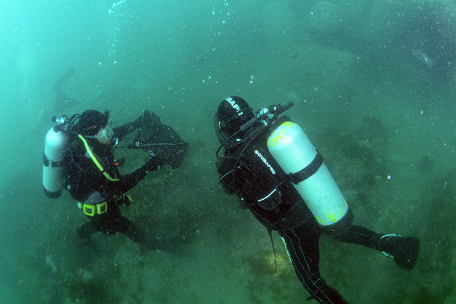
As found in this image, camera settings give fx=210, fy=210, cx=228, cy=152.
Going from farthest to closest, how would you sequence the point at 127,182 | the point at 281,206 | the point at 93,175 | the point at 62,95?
the point at 62,95 → the point at 127,182 → the point at 93,175 → the point at 281,206

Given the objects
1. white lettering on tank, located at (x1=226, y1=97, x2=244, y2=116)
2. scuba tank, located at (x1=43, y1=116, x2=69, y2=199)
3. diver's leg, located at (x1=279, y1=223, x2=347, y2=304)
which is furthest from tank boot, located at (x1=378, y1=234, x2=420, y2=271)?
scuba tank, located at (x1=43, y1=116, x2=69, y2=199)

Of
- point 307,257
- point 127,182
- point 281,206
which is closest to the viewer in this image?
point 281,206

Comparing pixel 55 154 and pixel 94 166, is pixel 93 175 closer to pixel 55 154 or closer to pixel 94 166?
pixel 94 166

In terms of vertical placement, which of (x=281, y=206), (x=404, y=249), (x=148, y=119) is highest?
(x=148, y=119)

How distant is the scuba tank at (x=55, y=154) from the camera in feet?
11.6

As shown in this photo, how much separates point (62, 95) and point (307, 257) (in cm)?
1276

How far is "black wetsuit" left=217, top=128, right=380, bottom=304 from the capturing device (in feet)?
8.02

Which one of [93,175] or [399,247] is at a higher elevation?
[93,175]

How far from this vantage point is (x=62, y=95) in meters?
10.5

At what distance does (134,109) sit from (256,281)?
20.0 feet

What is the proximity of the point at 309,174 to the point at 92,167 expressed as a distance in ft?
10.2

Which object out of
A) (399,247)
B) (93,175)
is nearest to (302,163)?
(399,247)

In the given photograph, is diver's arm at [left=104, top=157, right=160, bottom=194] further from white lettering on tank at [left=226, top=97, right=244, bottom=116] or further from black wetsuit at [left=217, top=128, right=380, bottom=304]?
white lettering on tank at [left=226, top=97, right=244, bottom=116]

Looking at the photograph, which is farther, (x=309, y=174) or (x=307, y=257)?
(x=307, y=257)
